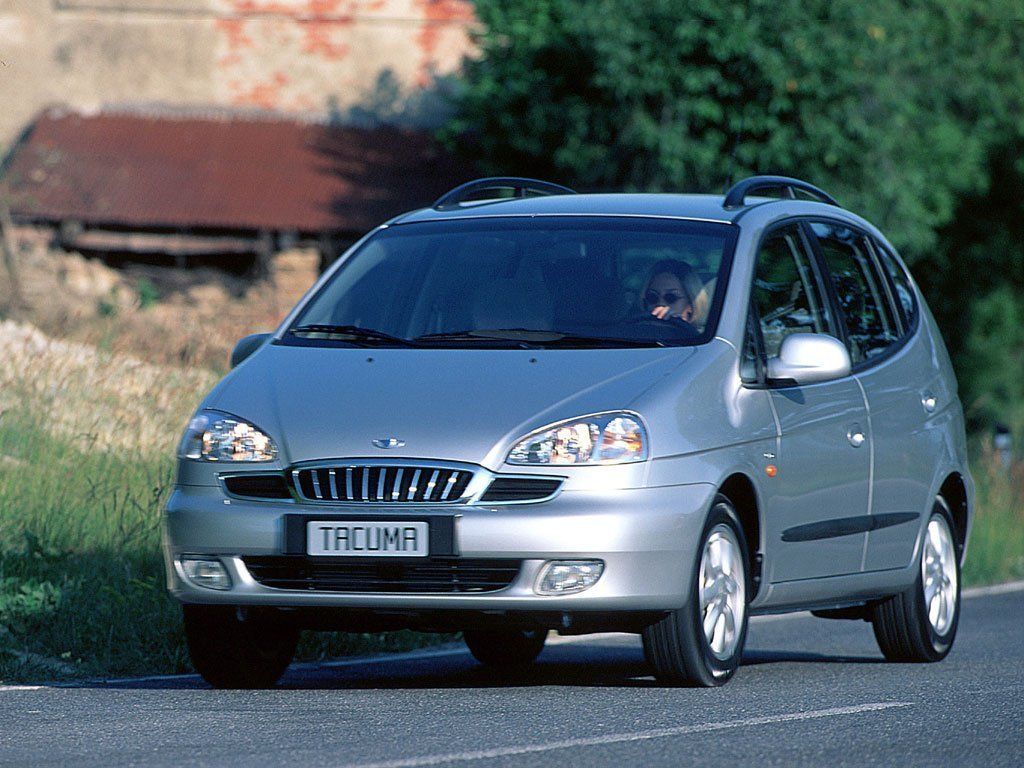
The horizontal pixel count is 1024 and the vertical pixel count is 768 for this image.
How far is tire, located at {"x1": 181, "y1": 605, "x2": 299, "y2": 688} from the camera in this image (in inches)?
287

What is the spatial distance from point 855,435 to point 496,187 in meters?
1.97

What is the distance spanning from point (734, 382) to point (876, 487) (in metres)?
1.26

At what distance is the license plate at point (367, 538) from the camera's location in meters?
6.71

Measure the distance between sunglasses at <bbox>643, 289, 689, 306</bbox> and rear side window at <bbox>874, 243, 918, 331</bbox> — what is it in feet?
6.25

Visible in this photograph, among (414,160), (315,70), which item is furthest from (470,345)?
(315,70)

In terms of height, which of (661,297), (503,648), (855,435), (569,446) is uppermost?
(661,297)

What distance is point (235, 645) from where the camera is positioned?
293 inches

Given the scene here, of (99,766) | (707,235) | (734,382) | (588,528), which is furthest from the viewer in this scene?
(707,235)

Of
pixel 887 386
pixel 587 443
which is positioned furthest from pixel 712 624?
pixel 887 386

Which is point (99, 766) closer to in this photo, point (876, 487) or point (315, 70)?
point (876, 487)

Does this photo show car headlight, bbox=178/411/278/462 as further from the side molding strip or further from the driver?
the side molding strip

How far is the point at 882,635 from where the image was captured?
895 centimetres

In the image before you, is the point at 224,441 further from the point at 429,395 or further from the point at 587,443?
the point at 587,443

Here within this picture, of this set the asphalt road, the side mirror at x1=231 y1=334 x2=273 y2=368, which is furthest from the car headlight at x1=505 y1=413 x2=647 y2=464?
the side mirror at x1=231 y1=334 x2=273 y2=368
